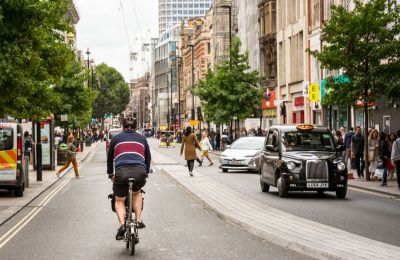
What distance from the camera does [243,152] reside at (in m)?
36.9

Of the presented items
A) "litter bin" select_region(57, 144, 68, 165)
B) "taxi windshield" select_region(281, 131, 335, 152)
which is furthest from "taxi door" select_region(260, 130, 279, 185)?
"litter bin" select_region(57, 144, 68, 165)

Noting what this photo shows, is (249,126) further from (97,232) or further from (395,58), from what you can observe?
(97,232)

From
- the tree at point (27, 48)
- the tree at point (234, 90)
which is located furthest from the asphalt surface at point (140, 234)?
the tree at point (234, 90)

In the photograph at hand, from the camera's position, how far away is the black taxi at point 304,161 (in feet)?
72.7

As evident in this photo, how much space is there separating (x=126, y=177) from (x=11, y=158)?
40.3ft

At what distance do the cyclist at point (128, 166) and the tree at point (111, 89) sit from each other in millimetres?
172430

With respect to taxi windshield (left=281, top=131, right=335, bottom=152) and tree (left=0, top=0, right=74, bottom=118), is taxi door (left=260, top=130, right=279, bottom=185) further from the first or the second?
tree (left=0, top=0, right=74, bottom=118)

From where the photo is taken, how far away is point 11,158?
77.3ft

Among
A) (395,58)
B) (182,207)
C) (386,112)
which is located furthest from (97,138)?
(182,207)

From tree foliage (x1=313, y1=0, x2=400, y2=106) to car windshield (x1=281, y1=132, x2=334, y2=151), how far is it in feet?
A: 20.4

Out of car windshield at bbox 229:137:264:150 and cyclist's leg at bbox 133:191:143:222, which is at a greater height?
car windshield at bbox 229:137:264:150

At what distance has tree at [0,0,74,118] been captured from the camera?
62.0ft

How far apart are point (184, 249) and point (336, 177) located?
10.6m

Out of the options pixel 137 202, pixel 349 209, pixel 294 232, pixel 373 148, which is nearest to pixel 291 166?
pixel 349 209
